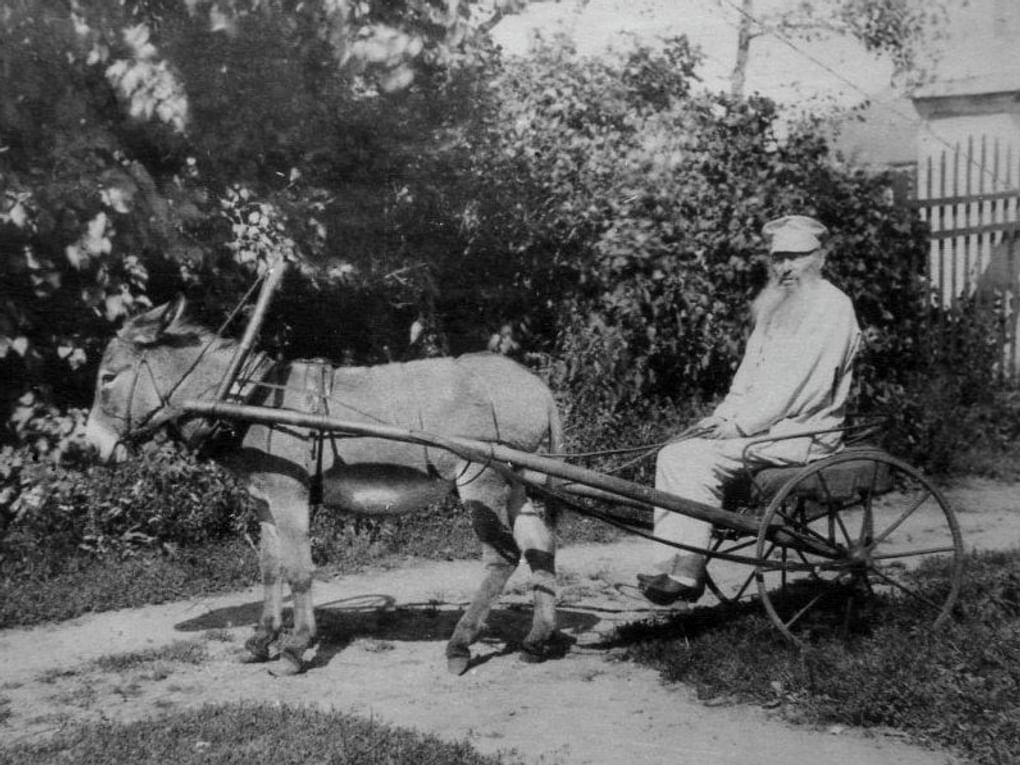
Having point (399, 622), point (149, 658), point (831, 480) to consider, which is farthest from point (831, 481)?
point (149, 658)

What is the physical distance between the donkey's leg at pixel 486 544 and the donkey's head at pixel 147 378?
1472 millimetres

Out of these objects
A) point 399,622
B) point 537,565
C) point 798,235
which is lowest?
point 399,622

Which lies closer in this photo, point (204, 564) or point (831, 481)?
point (831, 481)

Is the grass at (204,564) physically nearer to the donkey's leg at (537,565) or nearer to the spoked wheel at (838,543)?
the donkey's leg at (537,565)

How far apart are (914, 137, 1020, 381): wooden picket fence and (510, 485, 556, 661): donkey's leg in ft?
22.1

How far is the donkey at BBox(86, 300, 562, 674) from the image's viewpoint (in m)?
5.23

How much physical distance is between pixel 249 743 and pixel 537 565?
6.16ft

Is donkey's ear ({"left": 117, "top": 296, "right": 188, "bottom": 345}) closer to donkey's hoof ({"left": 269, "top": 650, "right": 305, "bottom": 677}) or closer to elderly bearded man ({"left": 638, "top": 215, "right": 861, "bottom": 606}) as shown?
donkey's hoof ({"left": 269, "top": 650, "right": 305, "bottom": 677})

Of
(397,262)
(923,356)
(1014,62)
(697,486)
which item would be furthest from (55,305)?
(1014,62)

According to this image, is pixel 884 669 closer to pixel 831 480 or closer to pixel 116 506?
pixel 831 480

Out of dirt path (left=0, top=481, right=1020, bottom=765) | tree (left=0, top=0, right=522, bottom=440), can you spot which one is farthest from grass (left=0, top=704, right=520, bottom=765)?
tree (left=0, top=0, right=522, bottom=440)

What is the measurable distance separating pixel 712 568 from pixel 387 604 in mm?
2431

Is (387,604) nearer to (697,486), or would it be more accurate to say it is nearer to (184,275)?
(697,486)

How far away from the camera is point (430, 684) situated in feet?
16.5
